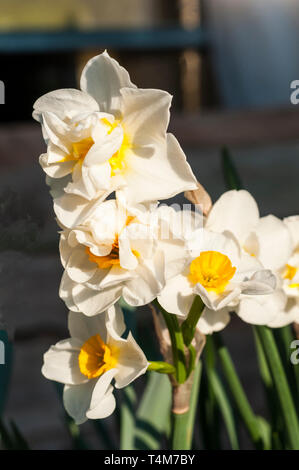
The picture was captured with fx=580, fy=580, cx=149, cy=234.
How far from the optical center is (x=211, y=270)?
0.31m

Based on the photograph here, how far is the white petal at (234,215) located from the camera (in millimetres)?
335

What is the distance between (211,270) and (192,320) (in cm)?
3

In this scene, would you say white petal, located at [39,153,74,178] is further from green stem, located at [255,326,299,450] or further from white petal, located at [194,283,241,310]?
green stem, located at [255,326,299,450]

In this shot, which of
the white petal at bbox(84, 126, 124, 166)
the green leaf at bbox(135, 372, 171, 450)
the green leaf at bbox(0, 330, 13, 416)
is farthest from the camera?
the green leaf at bbox(135, 372, 171, 450)

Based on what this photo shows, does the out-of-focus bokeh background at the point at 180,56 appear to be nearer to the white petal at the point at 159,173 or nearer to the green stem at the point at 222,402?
the green stem at the point at 222,402

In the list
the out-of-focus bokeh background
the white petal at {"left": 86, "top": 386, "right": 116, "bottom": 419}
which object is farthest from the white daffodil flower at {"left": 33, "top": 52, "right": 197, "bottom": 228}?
the out-of-focus bokeh background

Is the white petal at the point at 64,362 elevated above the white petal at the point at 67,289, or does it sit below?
below

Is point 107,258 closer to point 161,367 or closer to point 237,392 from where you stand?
point 161,367

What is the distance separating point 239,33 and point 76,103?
2.28 m

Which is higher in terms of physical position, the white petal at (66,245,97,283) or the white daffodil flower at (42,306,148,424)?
the white petal at (66,245,97,283)

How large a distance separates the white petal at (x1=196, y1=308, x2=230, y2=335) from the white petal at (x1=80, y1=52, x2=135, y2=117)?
13 cm

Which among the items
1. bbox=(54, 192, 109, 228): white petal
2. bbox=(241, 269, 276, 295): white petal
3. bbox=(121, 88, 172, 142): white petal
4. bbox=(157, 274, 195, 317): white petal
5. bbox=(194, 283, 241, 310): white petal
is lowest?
bbox=(157, 274, 195, 317): white petal

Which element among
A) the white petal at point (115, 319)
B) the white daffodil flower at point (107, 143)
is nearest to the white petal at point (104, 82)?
the white daffodil flower at point (107, 143)

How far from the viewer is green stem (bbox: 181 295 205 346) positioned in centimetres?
31
